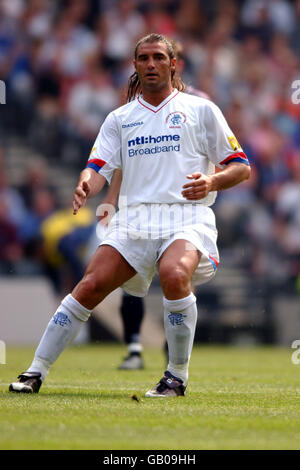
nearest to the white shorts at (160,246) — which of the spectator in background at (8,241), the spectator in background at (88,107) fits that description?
the spectator in background at (8,241)

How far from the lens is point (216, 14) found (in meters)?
16.8

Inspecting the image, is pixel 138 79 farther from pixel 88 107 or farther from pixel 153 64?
pixel 88 107

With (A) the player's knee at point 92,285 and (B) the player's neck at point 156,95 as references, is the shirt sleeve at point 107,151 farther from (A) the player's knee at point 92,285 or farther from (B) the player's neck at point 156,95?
(A) the player's knee at point 92,285

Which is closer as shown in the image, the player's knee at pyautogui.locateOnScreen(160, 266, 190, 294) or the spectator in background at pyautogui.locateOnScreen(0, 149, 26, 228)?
the player's knee at pyautogui.locateOnScreen(160, 266, 190, 294)

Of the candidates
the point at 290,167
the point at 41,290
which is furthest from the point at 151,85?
the point at 290,167

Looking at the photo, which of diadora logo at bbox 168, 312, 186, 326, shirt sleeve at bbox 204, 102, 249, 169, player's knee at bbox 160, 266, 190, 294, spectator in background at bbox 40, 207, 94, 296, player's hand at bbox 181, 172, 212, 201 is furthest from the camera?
spectator in background at bbox 40, 207, 94, 296

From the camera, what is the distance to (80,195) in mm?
4961

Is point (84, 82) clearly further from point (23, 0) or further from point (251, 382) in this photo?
point (251, 382)

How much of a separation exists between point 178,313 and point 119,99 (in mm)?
7972

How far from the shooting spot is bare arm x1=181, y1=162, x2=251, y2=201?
4.74 m

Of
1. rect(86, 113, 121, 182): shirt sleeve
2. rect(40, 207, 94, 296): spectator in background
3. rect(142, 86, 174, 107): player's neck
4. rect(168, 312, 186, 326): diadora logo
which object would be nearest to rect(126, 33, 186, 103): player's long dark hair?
rect(142, 86, 174, 107): player's neck

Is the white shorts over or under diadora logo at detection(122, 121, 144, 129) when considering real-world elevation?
under

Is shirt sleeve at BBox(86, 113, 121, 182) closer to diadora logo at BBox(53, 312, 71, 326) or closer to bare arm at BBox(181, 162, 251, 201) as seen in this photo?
bare arm at BBox(181, 162, 251, 201)

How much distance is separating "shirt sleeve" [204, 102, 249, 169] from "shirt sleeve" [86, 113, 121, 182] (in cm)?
54
